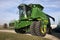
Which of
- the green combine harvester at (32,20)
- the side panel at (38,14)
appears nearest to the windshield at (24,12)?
the green combine harvester at (32,20)

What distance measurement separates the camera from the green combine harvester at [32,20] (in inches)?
695

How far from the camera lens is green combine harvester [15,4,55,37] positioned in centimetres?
1766

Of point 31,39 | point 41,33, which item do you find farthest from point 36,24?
point 31,39

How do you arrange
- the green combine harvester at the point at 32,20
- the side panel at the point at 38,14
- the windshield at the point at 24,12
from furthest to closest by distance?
the windshield at the point at 24,12 < the side panel at the point at 38,14 < the green combine harvester at the point at 32,20

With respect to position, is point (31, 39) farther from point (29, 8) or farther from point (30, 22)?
point (29, 8)

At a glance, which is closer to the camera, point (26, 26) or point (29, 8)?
point (26, 26)

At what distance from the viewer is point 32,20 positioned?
18.9 meters

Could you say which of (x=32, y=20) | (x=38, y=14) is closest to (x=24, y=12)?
(x=32, y=20)

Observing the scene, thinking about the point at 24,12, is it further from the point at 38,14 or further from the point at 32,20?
the point at 38,14

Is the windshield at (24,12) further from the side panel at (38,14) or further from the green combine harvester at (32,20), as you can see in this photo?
the side panel at (38,14)

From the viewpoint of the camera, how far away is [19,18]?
68.2 feet

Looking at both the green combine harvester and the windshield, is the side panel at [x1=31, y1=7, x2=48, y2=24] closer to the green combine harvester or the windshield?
the green combine harvester

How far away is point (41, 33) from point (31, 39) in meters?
3.77

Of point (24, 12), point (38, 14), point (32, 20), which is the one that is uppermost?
point (24, 12)
